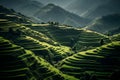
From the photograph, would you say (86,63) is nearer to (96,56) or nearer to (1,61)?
(96,56)

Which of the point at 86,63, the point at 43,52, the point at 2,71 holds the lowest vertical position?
the point at 2,71

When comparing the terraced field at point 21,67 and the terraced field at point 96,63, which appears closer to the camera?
the terraced field at point 21,67

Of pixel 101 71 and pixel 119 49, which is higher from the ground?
pixel 119 49

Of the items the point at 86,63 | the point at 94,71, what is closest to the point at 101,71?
the point at 94,71

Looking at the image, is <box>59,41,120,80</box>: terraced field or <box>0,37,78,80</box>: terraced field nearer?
<box>0,37,78,80</box>: terraced field
